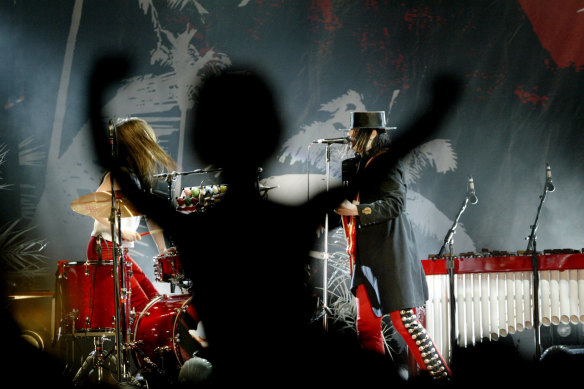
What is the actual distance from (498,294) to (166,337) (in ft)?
8.00

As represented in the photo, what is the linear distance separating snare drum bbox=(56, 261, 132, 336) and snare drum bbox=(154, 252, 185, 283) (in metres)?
0.22

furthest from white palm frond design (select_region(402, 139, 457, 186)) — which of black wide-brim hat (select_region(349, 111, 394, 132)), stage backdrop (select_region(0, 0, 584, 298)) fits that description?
black wide-brim hat (select_region(349, 111, 394, 132))

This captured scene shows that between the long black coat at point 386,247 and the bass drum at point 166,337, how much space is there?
112 cm

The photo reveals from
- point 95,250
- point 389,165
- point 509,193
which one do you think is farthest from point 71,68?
point 509,193

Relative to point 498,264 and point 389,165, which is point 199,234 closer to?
point 389,165

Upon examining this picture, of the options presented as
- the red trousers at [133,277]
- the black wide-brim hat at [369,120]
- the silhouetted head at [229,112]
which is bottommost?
the red trousers at [133,277]

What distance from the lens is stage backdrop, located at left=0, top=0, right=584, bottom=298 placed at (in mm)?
4508

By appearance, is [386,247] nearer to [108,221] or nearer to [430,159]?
Result: [108,221]

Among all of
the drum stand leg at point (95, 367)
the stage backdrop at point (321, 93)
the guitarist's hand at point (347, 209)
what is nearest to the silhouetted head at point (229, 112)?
the stage backdrop at point (321, 93)

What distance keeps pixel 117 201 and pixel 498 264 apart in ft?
9.14

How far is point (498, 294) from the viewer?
4262 mm

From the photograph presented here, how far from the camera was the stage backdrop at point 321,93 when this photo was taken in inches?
177

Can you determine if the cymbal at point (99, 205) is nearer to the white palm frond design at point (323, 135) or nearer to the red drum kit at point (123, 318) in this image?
the red drum kit at point (123, 318)

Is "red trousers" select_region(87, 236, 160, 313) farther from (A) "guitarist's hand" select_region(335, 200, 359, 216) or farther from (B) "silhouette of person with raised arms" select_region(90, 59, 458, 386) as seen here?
(A) "guitarist's hand" select_region(335, 200, 359, 216)
